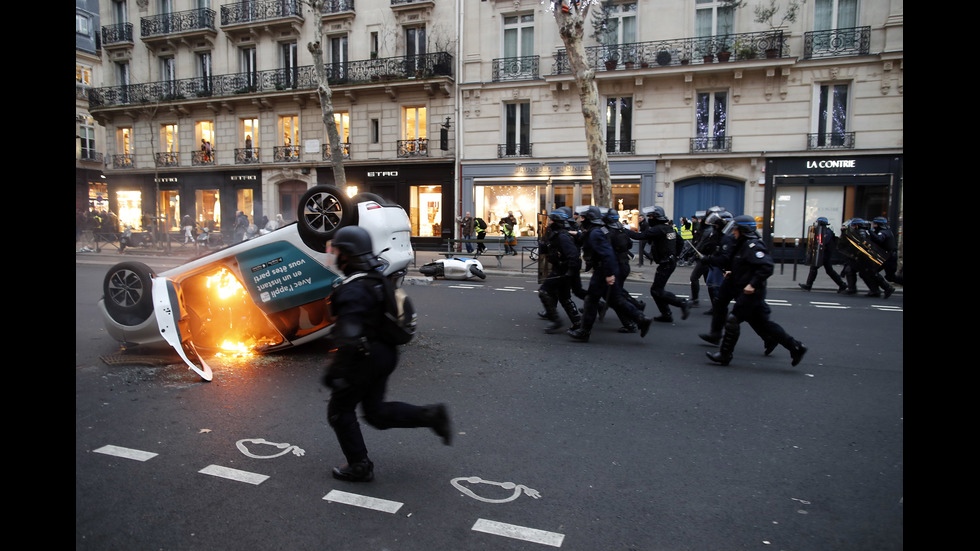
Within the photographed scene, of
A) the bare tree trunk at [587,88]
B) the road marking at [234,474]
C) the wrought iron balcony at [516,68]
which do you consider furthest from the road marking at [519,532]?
the wrought iron balcony at [516,68]

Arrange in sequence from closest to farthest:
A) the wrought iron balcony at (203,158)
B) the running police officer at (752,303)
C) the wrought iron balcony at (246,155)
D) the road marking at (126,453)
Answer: the road marking at (126,453) → the running police officer at (752,303) → the wrought iron balcony at (246,155) → the wrought iron balcony at (203,158)

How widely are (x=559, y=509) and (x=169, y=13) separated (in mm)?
33229

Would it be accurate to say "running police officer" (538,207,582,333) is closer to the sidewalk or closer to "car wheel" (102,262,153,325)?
"car wheel" (102,262,153,325)

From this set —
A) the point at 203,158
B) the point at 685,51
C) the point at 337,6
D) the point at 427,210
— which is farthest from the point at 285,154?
the point at 685,51

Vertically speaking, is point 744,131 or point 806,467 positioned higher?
point 744,131

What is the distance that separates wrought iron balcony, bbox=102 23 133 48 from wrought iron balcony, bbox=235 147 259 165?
9.04 metres

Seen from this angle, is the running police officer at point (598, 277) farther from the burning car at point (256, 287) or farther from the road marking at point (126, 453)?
the road marking at point (126, 453)

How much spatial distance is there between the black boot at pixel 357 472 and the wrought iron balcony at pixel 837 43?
843 inches

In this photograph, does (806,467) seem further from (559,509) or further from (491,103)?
(491,103)

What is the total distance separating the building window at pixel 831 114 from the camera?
1969cm

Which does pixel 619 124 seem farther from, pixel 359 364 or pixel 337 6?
pixel 359 364

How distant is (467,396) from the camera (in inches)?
207

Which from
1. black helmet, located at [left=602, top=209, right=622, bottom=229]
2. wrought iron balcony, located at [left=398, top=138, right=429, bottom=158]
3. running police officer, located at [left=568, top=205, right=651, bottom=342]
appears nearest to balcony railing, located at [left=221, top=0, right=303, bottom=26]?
wrought iron balcony, located at [left=398, top=138, right=429, bottom=158]
